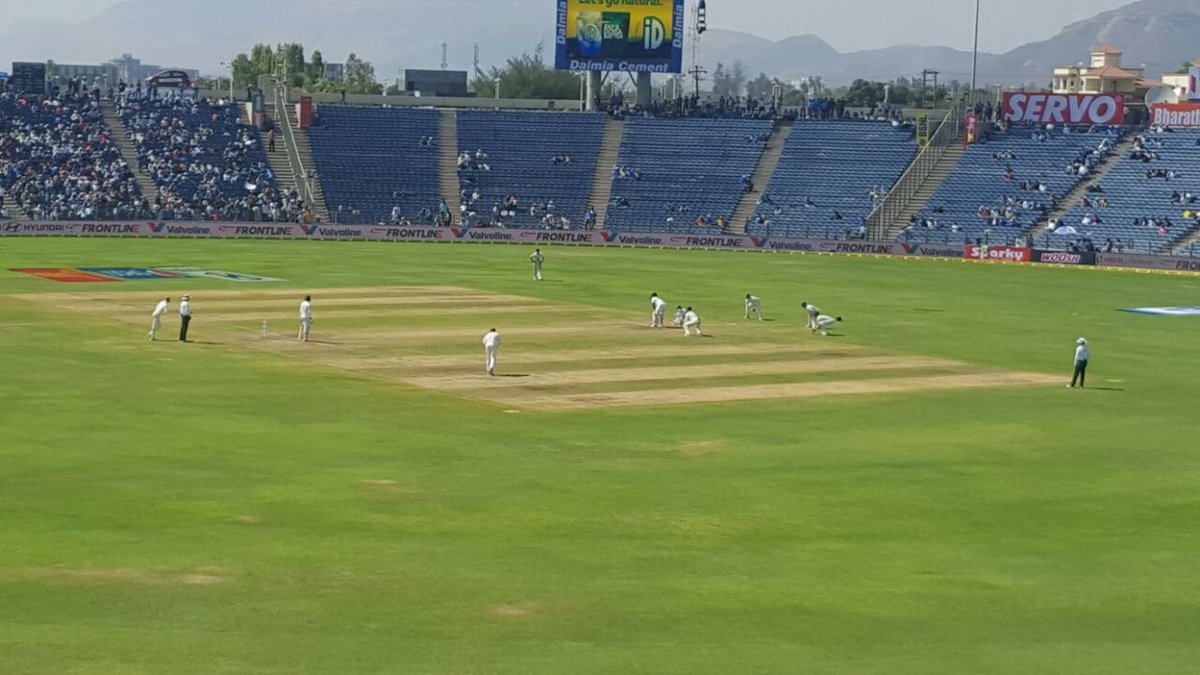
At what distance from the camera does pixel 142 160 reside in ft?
373

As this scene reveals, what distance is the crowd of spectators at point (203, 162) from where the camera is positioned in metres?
109

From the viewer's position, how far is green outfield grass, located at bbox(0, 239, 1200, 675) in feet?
71.2

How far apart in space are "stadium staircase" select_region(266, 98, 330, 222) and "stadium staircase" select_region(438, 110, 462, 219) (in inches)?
329

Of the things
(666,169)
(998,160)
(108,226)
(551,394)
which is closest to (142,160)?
(108,226)

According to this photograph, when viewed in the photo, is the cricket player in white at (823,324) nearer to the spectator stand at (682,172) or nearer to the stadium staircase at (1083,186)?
the stadium staircase at (1083,186)

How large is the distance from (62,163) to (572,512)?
88453 mm

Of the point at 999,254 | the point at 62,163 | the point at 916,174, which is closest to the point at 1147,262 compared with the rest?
the point at 999,254

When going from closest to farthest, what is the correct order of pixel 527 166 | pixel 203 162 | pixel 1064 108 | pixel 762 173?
pixel 203 162 → pixel 1064 108 → pixel 762 173 → pixel 527 166

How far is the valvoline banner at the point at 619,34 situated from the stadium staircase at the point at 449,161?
30.5 ft

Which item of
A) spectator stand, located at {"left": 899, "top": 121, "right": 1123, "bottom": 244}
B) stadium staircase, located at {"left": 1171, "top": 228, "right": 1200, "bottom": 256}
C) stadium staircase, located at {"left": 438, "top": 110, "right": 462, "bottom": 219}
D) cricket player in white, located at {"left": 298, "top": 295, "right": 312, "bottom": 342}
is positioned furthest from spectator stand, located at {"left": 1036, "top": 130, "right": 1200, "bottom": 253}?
cricket player in white, located at {"left": 298, "top": 295, "right": 312, "bottom": 342}

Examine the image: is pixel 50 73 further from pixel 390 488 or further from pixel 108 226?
pixel 390 488

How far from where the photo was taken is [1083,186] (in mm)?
108875

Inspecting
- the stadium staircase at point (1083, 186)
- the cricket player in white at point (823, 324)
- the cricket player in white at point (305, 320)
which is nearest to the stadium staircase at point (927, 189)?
the stadium staircase at point (1083, 186)

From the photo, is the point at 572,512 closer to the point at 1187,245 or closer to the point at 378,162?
the point at 1187,245
